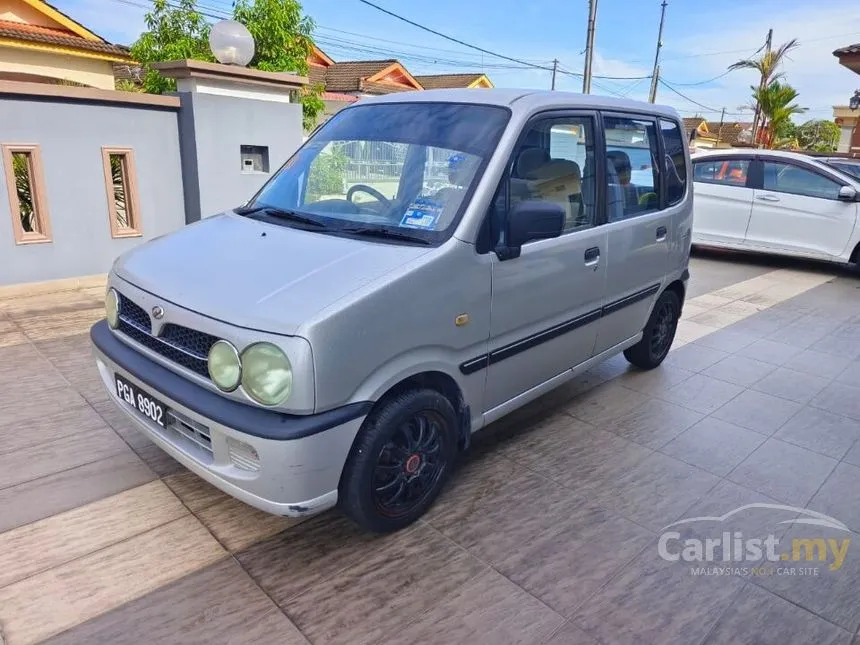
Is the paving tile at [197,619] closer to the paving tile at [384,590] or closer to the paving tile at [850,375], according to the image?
the paving tile at [384,590]

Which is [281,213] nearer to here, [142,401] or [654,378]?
[142,401]

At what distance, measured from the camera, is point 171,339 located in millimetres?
2389

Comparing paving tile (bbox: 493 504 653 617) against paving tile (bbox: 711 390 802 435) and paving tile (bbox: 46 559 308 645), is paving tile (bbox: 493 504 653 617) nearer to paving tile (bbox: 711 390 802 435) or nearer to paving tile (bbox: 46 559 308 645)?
paving tile (bbox: 46 559 308 645)

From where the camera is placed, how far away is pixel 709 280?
8.38 metres

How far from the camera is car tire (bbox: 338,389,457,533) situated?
2.35m

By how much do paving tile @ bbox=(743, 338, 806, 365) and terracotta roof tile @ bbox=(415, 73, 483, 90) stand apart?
26457 mm

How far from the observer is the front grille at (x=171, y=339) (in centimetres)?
227

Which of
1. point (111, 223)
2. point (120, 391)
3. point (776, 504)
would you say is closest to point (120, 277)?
point (120, 391)

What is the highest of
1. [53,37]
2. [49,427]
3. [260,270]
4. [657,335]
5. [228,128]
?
[53,37]

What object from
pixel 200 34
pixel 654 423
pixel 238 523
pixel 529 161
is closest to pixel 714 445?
pixel 654 423

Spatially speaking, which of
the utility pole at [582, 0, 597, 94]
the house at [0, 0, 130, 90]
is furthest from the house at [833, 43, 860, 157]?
the house at [0, 0, 130, 90]

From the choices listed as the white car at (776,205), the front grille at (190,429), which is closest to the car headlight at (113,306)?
the front grille at (190,429)

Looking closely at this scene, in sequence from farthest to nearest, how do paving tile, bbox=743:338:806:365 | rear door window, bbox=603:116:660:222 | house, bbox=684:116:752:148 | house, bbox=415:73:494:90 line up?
house, bbox=684:116:752:148 < house, bbox=415:73:494:90 < paving tile, bbox=743:338:806:365 < rear door window, bbox=603:116:660:222

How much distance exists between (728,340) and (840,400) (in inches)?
54.7
